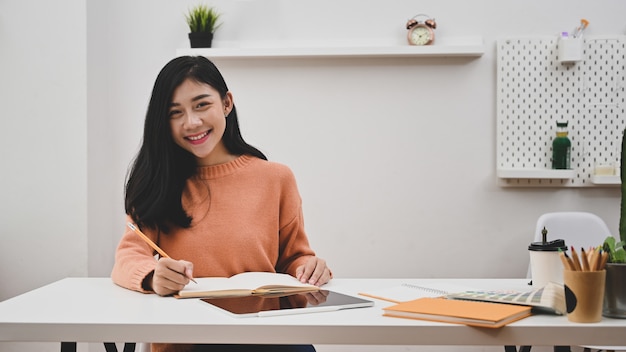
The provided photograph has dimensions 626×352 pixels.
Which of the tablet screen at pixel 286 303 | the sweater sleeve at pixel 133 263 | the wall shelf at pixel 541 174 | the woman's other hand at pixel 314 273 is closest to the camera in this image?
the tablet screen at pixel 286 303

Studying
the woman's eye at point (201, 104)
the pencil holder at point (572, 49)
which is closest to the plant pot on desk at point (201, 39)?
the woman's eye at point (201, 104)

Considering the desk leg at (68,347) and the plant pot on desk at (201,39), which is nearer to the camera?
the desk leg at (68,347)

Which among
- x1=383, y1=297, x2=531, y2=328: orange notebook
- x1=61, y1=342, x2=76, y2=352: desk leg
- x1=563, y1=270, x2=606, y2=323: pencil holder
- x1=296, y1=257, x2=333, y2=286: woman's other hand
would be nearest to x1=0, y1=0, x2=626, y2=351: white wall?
x1=296, y1=257, x2=333, y2=286: woman's other hand

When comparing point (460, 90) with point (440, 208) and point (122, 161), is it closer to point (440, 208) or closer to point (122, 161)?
point (440, 208)

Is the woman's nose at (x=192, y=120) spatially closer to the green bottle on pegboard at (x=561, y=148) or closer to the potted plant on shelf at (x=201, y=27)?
the potted plant on shelf at (x=201, y=27)

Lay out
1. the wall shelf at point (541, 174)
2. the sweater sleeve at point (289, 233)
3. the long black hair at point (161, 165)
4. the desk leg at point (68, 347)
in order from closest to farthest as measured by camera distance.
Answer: the desk leg at point (68, 347) → the long black hair at point (161, 165) → the sweater sleeve at point (289, 233) → the wall shelf at point (541, 174)

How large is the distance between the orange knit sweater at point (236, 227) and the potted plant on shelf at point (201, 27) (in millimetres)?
1255

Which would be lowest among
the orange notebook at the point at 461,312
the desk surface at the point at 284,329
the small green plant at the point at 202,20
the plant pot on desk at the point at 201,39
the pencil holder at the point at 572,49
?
the desk surface at the point at 284,329

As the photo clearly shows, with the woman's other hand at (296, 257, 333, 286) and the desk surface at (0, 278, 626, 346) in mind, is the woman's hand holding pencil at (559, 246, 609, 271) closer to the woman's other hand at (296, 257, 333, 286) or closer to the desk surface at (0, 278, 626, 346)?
the desk surface at (0, 278, 626, 346)

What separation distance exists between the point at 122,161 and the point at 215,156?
140cm

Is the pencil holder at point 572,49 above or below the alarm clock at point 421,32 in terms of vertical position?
below

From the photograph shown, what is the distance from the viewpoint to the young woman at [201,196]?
6.04 ft

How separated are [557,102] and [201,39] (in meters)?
1.66

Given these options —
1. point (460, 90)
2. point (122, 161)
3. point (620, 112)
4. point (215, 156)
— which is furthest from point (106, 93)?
point (620, 112)
